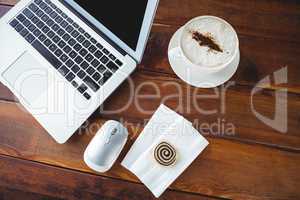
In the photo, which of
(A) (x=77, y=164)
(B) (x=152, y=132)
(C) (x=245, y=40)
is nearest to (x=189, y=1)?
(C) (x=245, y=40)

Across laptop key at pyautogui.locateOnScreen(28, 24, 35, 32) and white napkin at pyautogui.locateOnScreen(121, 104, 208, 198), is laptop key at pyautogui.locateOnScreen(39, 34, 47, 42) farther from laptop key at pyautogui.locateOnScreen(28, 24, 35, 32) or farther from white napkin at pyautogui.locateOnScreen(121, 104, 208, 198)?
white napkin at pyautogui.locateOnScreen(121, 104, 208, 198)

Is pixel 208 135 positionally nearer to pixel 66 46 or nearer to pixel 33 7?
pixel 66 46

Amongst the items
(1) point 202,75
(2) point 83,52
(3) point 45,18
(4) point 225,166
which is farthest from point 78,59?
(4) point 225,166

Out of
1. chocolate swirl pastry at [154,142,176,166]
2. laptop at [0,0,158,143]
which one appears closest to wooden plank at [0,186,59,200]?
laptop at [0,0,158,143]

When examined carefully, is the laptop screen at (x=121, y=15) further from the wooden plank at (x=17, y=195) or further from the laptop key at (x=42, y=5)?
the wooden plank at (x=17, y=195)

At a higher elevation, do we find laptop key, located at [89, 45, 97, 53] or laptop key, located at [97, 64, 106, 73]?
laptop key, located at [89, 45, 97, 53]

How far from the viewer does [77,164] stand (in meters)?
0.60

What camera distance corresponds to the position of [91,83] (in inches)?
23.6

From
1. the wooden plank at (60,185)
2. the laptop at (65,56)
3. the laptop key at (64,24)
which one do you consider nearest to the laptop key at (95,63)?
the laptop at (65,56)

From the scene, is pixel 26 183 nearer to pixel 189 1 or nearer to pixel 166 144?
pixel 166 144

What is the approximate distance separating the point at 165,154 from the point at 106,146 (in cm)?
11

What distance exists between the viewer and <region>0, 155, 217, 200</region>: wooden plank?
1.90 feet

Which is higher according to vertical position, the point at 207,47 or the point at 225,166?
the point at 207,47

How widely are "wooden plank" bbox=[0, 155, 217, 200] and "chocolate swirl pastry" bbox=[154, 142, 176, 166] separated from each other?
0.18ft
